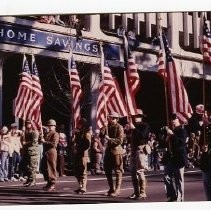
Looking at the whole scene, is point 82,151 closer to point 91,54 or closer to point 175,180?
point 175,180

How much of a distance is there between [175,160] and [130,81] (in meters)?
1.67

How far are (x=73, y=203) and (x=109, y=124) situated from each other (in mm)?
1535

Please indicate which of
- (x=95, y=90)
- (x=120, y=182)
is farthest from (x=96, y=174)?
(x=95, y=90)

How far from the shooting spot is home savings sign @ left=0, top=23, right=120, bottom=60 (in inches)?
413

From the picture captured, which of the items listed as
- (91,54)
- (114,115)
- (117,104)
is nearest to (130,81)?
(117,104)

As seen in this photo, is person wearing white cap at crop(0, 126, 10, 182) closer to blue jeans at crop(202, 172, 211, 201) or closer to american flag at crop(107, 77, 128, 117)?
american flag at crop(107, 77, 128, 117)

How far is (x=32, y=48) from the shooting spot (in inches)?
444

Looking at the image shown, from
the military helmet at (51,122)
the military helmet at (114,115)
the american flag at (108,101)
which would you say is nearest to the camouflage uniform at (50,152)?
the military helmet at (51,122)

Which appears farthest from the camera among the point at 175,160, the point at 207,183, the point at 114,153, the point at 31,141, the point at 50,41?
the point at 50,41

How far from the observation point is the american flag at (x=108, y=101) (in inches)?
389

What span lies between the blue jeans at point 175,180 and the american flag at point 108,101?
1.25 metres

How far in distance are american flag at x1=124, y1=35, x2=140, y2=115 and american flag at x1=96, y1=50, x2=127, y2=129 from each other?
0.39ft

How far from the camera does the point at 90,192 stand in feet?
31.6
